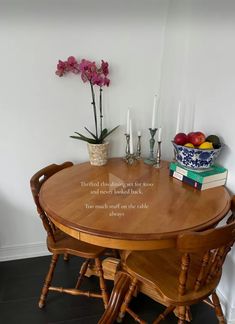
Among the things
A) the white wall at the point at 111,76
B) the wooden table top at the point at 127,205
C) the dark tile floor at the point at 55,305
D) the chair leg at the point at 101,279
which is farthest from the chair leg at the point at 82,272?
the wooden table top at the point at 127,205

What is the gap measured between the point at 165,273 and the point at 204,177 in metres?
0.53

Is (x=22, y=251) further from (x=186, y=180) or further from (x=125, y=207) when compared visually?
(x=186, y=180)

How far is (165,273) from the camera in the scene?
1302 mm

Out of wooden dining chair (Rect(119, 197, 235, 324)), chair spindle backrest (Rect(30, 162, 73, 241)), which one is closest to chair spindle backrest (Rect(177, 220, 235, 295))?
wooden dining chair (Rect(119, 197, 235, 324))

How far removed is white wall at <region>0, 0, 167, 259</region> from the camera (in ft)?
5.50

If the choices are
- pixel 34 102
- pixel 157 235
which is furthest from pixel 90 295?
pixel 34 102

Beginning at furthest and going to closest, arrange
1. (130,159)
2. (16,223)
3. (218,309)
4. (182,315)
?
(16,223) → (130,159) → (218,309) → (182,315)

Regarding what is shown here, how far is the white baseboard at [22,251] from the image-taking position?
6.68 feet

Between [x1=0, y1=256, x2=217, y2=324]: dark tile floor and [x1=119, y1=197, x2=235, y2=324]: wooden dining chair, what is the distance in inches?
7.2

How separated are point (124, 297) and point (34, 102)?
1293 mm

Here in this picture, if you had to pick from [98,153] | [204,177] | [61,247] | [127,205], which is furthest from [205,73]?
[61,247]

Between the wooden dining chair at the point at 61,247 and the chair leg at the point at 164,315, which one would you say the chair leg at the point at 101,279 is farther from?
the chair leg at the point at 164,315

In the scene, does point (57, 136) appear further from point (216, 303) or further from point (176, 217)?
point (216, 303)

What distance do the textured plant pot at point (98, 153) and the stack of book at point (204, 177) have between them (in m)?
0.51
